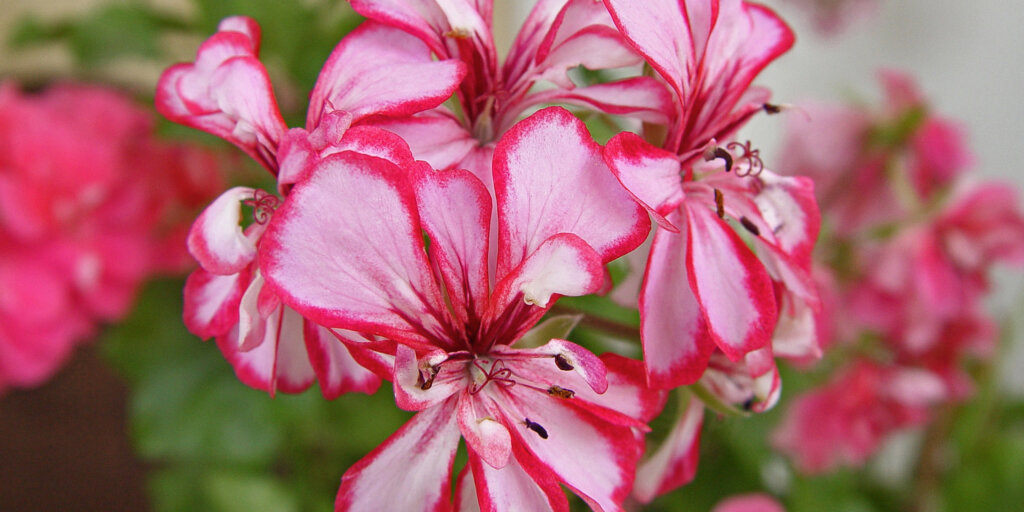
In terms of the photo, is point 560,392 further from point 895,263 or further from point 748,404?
point 895,263

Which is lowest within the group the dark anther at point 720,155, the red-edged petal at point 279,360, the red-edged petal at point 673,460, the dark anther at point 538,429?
the red-edged petal at point 673,460

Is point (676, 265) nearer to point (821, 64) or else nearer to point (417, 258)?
point (417, 258)

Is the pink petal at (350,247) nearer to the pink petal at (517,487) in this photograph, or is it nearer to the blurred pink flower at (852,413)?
the pink petal at (517,487)

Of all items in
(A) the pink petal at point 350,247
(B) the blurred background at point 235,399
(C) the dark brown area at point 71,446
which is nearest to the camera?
(A) the pink petal at point 350,247

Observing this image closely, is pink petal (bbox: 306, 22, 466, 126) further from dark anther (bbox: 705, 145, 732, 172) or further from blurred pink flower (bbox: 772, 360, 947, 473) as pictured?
blurred pink flower (bbox: 772, 360, 947, 473)

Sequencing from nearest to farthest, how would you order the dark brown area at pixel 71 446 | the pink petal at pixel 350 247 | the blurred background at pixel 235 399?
the pink petal at pixel 350 247 < the blurred background at pixel 235 399 < the dark brown area at pixel 71 446

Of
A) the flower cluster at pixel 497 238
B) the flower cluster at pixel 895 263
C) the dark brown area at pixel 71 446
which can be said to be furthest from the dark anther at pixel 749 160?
the dark brown area at pixel 71 446
